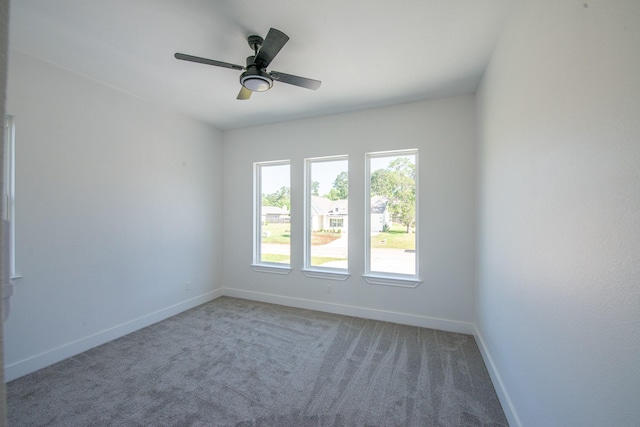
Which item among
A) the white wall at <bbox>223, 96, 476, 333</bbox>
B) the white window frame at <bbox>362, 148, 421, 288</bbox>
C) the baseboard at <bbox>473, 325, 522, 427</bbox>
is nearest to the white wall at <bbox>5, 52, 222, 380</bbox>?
the white wall at <bbox>223, 96, 476, 333</bbox>

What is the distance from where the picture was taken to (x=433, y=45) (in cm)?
218

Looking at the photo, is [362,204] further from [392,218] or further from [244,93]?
[244,93]

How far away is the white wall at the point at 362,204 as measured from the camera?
120 inches

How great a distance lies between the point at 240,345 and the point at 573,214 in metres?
2.87

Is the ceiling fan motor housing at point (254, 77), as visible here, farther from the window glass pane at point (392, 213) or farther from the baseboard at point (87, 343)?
the baseboard at point (87, 343)

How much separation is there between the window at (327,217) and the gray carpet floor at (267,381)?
35.6 inches

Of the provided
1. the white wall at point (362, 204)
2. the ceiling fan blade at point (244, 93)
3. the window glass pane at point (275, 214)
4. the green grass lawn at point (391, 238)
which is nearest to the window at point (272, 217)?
the window glass pane at point (275, 214)

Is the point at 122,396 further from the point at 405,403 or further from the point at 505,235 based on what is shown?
the point at 505,235

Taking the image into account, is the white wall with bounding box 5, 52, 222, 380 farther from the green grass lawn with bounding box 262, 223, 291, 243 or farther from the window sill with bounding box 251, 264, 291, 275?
the green grass lawn with bounding box 262, 223, 291, 243

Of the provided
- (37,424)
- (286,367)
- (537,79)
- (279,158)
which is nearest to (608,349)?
(537,79)

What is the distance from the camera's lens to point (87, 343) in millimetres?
2646

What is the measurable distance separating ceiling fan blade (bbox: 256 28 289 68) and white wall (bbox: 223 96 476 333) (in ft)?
5.79

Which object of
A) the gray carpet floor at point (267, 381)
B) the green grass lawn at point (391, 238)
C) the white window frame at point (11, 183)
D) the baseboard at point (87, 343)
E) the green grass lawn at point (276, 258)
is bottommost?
the gray carpet floor at point (267, 381)

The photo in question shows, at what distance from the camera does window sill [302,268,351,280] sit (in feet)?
11.9
